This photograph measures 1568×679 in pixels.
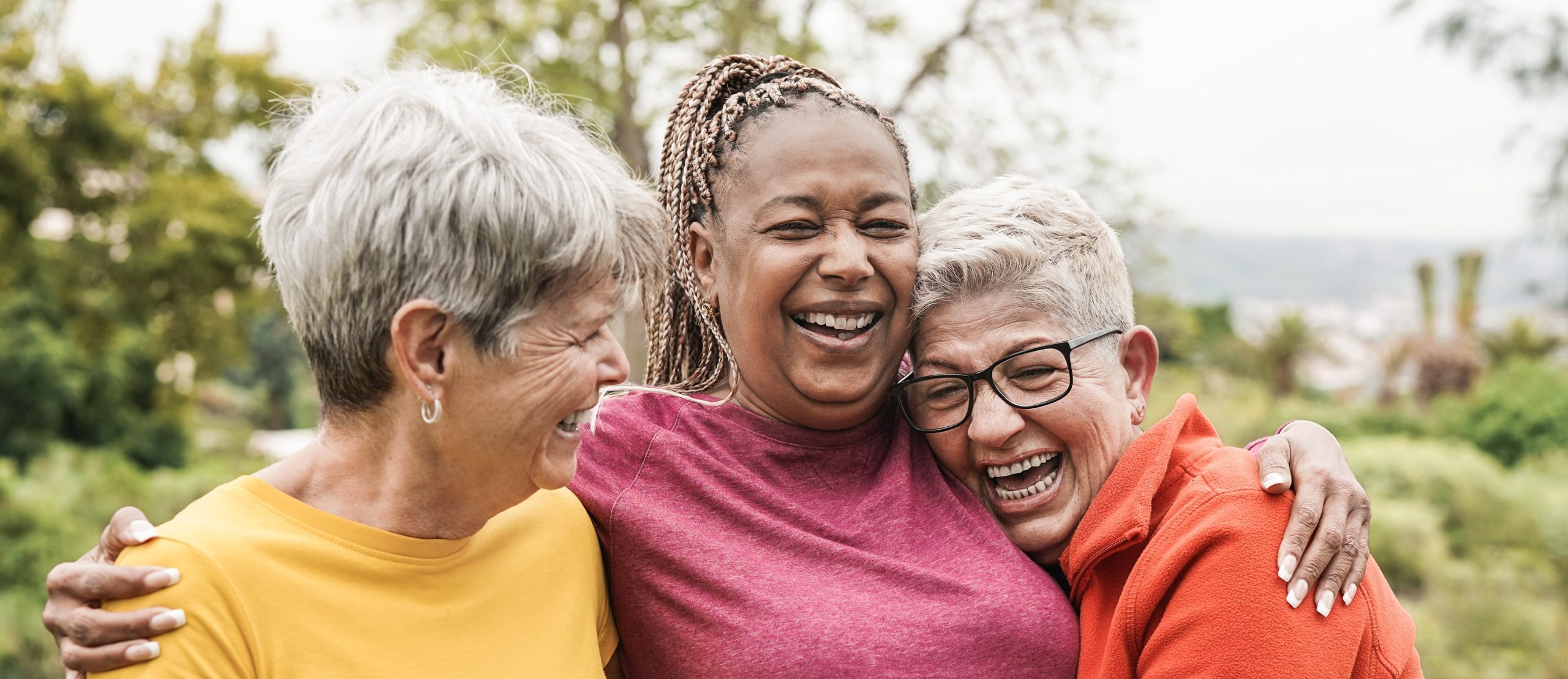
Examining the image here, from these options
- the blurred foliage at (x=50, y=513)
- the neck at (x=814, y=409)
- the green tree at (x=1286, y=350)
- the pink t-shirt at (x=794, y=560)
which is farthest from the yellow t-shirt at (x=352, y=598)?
the green tree at (x=1286, y=350)

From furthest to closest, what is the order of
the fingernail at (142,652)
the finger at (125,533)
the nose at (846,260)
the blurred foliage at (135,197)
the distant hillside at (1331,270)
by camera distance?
1. the distant hillside at (1331,270)
2. the blurred foliage at (135,197)
3. the nose at (846,260)
4. the finger at (125,533)
5. the fingernail at (142,652)

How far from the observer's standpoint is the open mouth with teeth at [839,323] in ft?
7.64

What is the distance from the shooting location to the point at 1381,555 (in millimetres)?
10234

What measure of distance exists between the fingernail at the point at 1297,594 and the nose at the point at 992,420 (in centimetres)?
60

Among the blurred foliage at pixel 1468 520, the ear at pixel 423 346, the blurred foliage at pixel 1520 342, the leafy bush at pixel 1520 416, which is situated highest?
the ear at pixel 423 346

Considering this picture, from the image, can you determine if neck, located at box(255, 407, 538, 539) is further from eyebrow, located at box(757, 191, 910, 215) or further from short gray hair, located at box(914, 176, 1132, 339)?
short gray hair, located at box(914, 176, 1132, 339)

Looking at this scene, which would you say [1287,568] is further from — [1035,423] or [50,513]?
[50,513]

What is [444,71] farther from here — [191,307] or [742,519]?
[191,307]

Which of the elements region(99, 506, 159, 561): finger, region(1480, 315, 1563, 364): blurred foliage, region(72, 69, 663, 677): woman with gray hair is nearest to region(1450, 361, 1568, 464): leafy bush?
region(1480, 315, 1563, 364): blurred foliage

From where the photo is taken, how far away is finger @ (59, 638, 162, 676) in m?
1.49

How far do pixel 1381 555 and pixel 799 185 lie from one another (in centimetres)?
990

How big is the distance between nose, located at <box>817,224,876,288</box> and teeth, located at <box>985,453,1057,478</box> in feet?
1.61

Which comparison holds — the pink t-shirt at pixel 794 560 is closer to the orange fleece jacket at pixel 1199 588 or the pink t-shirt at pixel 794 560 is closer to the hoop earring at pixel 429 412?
the orange fleece jacket at pixel 1199 588

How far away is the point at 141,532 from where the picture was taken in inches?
62.6
